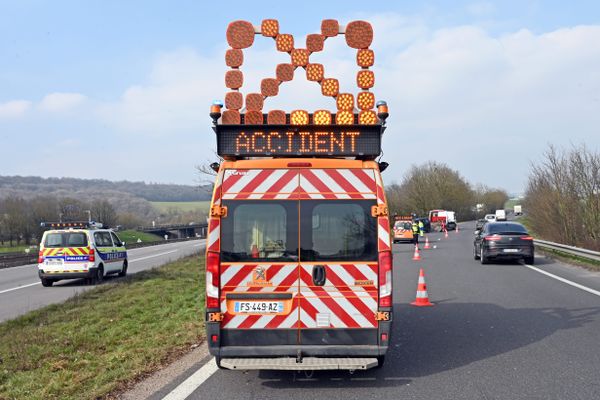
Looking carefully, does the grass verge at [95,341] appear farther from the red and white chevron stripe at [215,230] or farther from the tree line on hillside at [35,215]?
the tree line on hillside at [35,215]

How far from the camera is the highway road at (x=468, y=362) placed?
6.17 m

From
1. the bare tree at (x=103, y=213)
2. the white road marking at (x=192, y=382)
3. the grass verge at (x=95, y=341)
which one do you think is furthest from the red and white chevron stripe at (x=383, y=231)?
the bare tree at (x=103, y=213)

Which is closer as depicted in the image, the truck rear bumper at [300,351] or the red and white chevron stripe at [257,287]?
the truck rear bumper at [300,351]

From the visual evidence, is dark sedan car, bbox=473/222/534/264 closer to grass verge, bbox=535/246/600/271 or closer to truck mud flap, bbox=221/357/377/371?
grass verge, bbox=535/246/600/271

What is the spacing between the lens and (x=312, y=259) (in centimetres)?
641

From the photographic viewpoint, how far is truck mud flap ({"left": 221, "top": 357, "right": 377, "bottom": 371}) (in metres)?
6.13

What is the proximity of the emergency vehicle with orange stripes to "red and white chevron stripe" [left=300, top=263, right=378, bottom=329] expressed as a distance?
1 centimetres

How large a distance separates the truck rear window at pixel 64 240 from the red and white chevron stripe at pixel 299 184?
15.3 m

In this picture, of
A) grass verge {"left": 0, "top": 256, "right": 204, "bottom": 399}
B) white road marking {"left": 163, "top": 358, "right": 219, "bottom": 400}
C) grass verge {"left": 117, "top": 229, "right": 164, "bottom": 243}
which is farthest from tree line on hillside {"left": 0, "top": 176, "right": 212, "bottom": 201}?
white road marking {"left": 163, "top": 358, "right": 219, "bottom": 400}

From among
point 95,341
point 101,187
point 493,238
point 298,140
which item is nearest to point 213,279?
point 298,140

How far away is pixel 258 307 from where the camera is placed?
6.38 m

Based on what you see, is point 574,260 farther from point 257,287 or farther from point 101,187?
point 101,187

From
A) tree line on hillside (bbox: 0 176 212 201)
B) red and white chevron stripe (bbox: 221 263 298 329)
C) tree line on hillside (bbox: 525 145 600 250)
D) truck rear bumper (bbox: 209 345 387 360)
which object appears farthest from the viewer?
tree line on hillside (bbox: 0 176 212 201)

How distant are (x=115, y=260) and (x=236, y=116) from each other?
55.6ft
